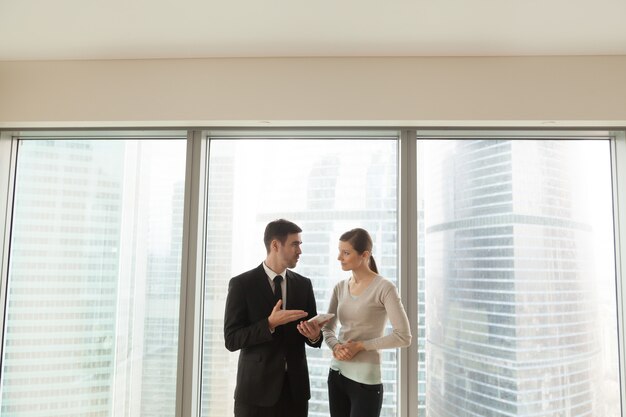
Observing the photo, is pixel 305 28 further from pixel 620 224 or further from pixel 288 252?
pixel 620 224

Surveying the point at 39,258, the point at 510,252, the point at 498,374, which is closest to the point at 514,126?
the point at 510,252

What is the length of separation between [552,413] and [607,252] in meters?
1.12

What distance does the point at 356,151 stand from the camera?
3252mm

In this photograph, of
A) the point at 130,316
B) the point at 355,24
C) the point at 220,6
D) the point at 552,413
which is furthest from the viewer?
the point at 130,316

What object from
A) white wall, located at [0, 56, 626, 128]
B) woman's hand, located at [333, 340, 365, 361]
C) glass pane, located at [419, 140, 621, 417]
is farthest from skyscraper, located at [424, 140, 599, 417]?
woman's hand, located at [333, 340, 365, 361]

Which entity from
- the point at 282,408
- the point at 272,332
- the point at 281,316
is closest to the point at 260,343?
the point at 272,332

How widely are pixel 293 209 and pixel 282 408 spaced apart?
4.27ft

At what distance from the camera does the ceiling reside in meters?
2.45

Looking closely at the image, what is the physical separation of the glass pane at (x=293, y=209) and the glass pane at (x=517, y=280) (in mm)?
312

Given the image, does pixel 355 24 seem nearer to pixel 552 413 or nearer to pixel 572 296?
pixel 572 296

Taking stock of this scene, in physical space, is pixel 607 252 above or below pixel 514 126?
below

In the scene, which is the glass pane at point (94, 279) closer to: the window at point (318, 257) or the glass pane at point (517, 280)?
the window at point (318, 257)

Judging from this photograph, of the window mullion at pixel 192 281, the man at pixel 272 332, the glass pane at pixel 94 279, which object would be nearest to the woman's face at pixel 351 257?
the man at pixel 272 332

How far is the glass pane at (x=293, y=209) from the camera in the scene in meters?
3.15
